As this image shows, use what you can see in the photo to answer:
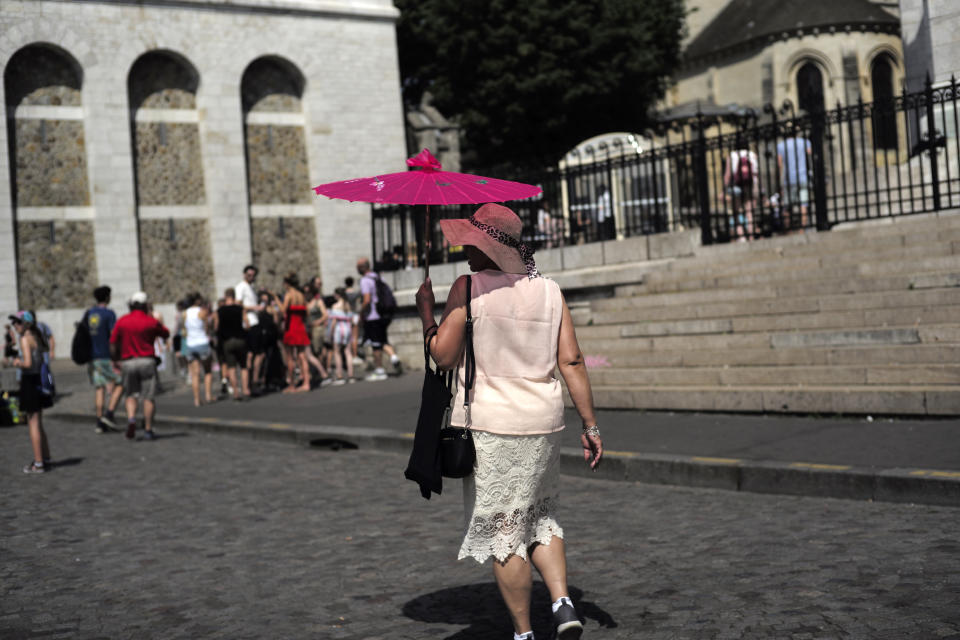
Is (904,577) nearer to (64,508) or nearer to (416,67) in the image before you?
(64,508)

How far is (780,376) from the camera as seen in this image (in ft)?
34.3

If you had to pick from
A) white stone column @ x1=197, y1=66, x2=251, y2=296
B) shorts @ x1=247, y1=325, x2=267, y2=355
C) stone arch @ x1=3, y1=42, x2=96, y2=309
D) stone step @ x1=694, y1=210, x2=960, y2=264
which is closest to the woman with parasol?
stone step @ x1=694, y1=210, x2=960, y2=264

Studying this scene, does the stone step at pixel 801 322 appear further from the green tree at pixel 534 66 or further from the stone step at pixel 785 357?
the green tree at pixel 534 66

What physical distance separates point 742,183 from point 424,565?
10.7 metres

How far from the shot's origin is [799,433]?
8938 mm

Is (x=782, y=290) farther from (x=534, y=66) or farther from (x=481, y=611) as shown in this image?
(x=534, y=66)

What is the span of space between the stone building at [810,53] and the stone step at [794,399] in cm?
4211

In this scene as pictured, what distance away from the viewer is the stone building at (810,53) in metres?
53.3

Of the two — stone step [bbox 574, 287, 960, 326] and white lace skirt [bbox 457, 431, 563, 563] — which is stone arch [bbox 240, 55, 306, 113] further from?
white lace skirt [bbox 457, 431, 563, 563]

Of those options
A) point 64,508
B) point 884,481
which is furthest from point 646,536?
point 64,508

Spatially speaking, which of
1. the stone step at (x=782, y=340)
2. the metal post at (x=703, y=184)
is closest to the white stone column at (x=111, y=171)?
the metal post at (x=703, y=184)

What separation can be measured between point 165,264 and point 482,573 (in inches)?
1004

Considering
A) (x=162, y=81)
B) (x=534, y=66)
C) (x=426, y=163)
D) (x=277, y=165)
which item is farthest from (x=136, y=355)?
(x=534, y=66)

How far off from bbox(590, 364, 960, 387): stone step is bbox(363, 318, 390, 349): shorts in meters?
5.80
